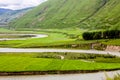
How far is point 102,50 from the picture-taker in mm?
119562

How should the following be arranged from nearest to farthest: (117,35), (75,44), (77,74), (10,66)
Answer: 1. (77,74)
2. (10,66)
3. (75,44)
4. (117,35)

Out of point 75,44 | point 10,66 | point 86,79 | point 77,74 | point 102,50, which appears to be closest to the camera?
point 86,79

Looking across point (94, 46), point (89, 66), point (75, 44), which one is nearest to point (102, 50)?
point (94, 46)

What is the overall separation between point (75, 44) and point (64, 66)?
5896 cm

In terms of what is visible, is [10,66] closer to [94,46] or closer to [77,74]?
[77,74]

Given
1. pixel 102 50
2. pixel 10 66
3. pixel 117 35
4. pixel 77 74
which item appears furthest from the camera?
pixel 117 35

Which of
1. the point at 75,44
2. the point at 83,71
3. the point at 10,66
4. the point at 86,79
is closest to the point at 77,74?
the point at 83,71

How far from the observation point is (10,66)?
70.8m

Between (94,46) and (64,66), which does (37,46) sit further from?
(64,66)

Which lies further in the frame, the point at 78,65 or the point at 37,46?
the point at 37,46

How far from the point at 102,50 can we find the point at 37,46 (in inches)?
1171

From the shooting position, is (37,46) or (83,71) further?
(37,46)

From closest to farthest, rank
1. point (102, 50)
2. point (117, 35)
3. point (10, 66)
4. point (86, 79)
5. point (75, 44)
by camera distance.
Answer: point (86, 79) < point (10, 66) < point (102, 50) < point (75, 44) < point (117, 35)

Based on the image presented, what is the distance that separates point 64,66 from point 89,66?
236 inches
